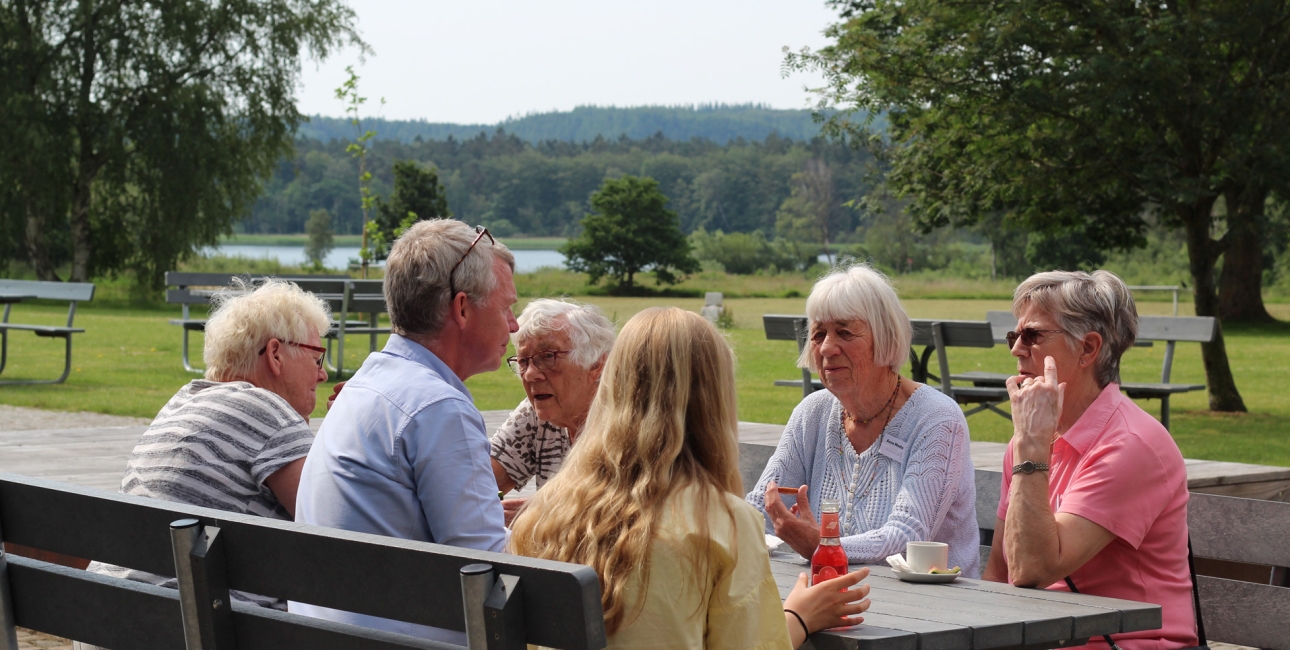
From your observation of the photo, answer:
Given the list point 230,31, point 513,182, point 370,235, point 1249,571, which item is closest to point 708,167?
point 513,182

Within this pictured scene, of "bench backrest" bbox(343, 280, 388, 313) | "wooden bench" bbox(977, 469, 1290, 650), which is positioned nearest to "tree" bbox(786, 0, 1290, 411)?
"bench backrest" bbox(343, 280, 388, 313)

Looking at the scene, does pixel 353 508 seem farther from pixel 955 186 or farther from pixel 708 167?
pixel 708 167

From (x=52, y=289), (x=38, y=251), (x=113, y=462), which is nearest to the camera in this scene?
(x=113, y=462)

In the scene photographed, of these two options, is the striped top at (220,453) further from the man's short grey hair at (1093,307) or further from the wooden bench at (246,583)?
the man's short grey hair at (1093,307)

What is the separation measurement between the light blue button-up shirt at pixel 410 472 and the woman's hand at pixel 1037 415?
128 cm

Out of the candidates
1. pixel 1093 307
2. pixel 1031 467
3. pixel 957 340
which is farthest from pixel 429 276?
pixel 957 340

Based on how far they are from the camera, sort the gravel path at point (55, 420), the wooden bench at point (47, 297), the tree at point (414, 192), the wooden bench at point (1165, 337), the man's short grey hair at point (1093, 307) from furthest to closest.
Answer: the tree at point (414, 192), the wooden bench at point (47, 297), the gravel path at point (55, 420), the wooden bench at point (1165, 337), the man's short grey hair at point (1093, 307)

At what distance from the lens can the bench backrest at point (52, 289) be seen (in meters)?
14.9

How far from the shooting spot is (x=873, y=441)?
3.86 metres

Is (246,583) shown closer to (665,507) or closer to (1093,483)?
(665,507)

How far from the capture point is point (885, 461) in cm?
377

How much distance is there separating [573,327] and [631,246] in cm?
6414

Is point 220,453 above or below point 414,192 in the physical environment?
below

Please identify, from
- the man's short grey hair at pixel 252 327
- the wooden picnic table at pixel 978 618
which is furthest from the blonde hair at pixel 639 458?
the man's short grey hair at pixel 252 327
